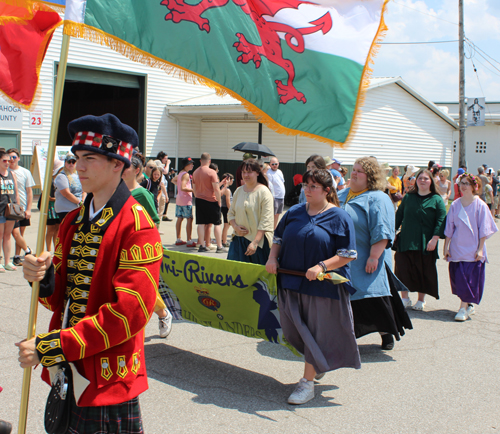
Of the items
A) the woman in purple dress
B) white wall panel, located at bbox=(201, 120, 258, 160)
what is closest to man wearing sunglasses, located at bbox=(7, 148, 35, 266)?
the woman in purple dress

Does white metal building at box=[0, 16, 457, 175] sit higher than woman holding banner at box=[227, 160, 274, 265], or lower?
higher

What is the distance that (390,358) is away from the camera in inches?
203

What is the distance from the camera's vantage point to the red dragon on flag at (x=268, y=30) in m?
3.34

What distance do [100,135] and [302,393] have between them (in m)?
2.81

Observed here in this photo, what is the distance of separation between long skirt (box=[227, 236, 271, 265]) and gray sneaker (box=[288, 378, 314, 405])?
6.58 ft

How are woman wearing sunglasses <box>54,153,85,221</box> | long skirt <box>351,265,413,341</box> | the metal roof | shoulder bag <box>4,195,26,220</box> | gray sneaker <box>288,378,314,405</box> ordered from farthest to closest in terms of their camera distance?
the metal roof → woman wearing sunglasses <box>54,153,85,221</box> → shoulder bag <box>4,195,26,220</box> → long skirt <box>351,265,413,341</box> → gray sneaker <box>288,378,314,405</box>

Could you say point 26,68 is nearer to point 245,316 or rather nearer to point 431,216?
point 245,316

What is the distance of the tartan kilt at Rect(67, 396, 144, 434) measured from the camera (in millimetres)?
2219

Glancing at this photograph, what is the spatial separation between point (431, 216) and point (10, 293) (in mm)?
5510

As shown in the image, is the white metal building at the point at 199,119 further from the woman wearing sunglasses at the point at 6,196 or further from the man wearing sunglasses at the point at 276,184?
the woman wearing sunglasses at the point at 6,196

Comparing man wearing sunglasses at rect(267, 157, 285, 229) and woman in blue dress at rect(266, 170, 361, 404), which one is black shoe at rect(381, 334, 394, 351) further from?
man wearing sunglasses at rect(267, 157, 285, 229)

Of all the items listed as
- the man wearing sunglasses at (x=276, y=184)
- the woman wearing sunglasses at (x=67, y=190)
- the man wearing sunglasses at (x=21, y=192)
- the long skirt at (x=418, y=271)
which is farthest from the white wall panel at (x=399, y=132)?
the long skirt at (x=418, y=271)

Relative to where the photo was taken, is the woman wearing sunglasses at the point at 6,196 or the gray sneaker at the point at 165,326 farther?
the woman wearing sunglasses at the point at 6,196

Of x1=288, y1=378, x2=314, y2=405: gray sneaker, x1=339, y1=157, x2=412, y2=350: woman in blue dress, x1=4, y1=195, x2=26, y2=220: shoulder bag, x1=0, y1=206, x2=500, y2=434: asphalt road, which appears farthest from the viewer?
x1=4, y1=195, x2=26, y2=220: shoulder bag
